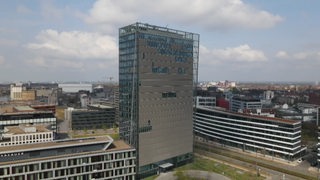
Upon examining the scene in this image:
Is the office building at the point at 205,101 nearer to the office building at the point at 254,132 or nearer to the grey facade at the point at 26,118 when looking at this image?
the office building at the point at 254,132

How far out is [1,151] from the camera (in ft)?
196

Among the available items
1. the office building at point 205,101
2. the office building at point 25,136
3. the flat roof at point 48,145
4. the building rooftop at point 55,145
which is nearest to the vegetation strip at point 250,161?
the building rooftop at point 55,145

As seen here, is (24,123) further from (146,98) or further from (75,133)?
(146,98)

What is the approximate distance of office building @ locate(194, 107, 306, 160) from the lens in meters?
106

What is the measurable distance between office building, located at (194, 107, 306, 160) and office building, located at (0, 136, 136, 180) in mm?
59674

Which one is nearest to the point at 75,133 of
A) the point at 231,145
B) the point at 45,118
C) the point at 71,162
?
the point at 45,118

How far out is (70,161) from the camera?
6269 centimetres

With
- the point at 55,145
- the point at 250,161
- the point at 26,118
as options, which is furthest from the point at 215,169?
the point at 26,118

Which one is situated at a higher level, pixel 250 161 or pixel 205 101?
pixel 205 101

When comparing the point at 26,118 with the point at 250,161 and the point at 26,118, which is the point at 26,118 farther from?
the point at 250,161

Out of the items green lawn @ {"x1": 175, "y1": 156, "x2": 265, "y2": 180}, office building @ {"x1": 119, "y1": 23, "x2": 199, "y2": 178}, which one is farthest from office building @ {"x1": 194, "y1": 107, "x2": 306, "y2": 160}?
office building @ {"x1": 119, "y1": 23, "x2": 199, "y2": 178}

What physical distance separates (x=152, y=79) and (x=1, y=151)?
40190mm

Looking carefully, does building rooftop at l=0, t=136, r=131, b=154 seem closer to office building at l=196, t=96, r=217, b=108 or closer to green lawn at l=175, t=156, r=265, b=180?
green lawn at l=175, t=156, r=265, b=180

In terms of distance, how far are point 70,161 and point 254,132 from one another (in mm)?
75024
